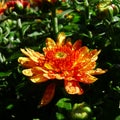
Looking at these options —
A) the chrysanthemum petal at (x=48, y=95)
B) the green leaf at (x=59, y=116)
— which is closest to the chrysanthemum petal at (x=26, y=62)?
the chrysanthemum petal at (x=48, y=95)

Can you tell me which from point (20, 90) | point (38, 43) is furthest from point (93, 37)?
point (20, 90)

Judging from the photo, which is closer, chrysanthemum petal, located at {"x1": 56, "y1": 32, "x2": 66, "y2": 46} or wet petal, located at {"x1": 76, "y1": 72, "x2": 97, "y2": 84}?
wet petal, located at {"x1": 76, "y1": 72, "x2": 97, "y2": 84}

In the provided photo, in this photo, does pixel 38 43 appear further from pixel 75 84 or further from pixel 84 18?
pixel 75 84

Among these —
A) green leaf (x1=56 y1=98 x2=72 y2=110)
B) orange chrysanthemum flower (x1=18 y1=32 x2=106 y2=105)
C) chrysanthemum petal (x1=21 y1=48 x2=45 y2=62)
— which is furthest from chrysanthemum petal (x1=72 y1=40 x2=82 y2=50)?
green leaf (x1=56 y1=98 x2=72 y2=110)

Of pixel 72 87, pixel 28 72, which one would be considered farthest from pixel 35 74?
pixel 72 87

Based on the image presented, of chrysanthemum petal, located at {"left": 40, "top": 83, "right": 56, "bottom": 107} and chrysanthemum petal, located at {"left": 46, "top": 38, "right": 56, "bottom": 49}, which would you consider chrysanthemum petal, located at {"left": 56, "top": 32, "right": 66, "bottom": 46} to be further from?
chrysanthemum petal, located at {"left": 40, "top": 83, "right": 56, "bottom": 107}
